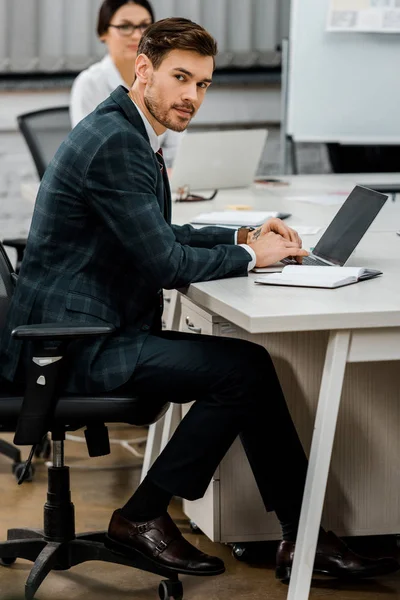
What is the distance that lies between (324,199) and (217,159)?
1.27 feet

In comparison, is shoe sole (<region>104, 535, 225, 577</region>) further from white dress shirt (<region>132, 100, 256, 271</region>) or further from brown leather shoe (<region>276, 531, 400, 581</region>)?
white dress shirt (<region>132, 100, 256, 271</region>)

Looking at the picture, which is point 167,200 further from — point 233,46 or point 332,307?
point 233,46

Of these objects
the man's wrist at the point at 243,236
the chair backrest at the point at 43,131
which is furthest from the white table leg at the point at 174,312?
the chair backrest at the point at 43,131

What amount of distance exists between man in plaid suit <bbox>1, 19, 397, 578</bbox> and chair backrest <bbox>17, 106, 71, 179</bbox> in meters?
1.53

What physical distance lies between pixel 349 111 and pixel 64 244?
7.68ft

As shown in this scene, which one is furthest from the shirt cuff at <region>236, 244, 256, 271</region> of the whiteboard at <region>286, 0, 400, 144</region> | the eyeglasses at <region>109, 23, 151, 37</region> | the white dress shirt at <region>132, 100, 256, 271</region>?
the whiteboard at <region>286, 0, 400, 144</region>

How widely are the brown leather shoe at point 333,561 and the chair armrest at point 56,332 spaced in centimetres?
63

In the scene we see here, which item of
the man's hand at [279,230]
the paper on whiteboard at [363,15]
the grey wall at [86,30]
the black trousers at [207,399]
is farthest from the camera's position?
the grey wall at [86,30]

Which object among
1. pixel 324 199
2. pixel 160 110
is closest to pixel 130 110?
pixel 160 110

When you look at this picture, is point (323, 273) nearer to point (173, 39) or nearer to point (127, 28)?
point (173, 39)

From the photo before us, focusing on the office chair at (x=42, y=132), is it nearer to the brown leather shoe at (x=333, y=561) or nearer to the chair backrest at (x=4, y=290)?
the chair backrest at (x=4, y=290)

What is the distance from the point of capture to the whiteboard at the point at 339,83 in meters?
4.04

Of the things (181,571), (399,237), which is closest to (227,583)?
(181,571)

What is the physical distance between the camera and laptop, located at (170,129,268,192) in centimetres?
328
